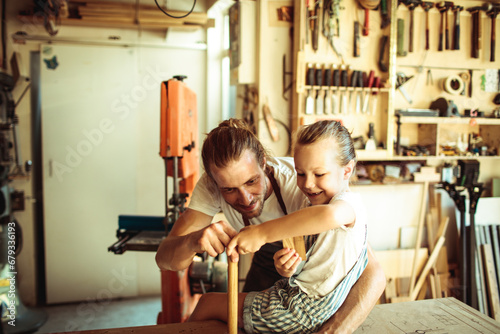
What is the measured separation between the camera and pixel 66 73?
371 centimetres

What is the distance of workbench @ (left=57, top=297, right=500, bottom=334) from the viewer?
144 cm

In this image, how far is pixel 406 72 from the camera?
3.28 meters

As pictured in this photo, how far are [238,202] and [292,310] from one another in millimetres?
444

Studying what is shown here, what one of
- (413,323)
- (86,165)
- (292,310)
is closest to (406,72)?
(413,323)

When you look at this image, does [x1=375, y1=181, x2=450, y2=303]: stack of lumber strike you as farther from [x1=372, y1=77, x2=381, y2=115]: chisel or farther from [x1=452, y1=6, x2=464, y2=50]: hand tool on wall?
[x1=452, y1=6, x2=464, y2=50]: hand tool on wall

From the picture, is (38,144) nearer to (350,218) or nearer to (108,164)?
(108,164)

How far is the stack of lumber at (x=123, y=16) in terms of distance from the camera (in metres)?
3.67

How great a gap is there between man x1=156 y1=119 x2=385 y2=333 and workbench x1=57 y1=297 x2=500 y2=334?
18 cm

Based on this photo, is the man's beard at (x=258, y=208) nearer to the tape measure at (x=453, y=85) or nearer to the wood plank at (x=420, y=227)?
the wood plank at (x=420, y=227)

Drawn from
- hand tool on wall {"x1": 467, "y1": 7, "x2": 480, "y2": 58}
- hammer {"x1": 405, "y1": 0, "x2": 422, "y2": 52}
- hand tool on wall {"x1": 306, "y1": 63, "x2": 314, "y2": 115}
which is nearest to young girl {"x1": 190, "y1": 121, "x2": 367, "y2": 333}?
hand tool on wall {"x1": 306, "y1": 63, "x2": 314, "y2": 115}

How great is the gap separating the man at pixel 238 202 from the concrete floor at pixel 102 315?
2.34 m

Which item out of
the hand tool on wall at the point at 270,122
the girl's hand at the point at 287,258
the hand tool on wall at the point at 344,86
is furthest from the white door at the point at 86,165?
the girl's hand at the point at 287,258

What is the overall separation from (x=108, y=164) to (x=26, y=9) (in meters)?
1.64

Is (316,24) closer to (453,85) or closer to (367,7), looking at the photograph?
(367,7)
